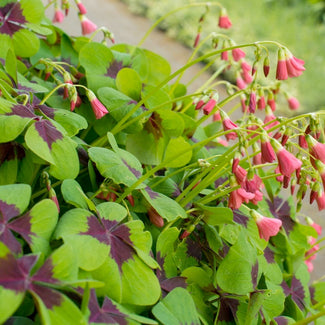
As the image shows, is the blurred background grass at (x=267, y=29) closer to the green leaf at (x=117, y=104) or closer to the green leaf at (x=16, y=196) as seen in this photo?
the green leaf at (x=117, y=104)

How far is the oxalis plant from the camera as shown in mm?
607

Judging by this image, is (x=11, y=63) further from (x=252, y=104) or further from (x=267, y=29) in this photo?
(x=267, y=29)

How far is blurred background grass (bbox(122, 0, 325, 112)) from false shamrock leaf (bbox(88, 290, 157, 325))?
3.61 metres

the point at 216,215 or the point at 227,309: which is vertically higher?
the point at 216,215

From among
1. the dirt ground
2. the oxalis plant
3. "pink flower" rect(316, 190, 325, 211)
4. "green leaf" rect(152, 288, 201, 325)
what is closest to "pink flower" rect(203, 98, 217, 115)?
Answer: the oxalis plant

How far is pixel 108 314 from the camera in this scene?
600 millimetres

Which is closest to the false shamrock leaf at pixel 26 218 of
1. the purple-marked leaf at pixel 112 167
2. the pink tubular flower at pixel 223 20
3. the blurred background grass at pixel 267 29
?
the purple-marked leaf at pixel 112 167

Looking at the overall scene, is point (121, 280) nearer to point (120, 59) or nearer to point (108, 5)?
point (120, 59)

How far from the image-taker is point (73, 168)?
2.40 feet

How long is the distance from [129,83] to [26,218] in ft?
1.42

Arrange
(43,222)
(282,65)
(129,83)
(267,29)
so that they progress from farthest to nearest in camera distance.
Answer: (267,29) → (129,83) → (282,65) → (43,222)

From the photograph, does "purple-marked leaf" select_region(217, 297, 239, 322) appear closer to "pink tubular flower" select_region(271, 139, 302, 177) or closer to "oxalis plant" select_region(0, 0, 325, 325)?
"oxalis plant" select_region(0, 0, 325, 325)

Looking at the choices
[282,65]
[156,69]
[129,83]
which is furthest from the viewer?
[156,69]

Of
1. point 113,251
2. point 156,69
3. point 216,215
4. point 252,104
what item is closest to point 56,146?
point 113,251
